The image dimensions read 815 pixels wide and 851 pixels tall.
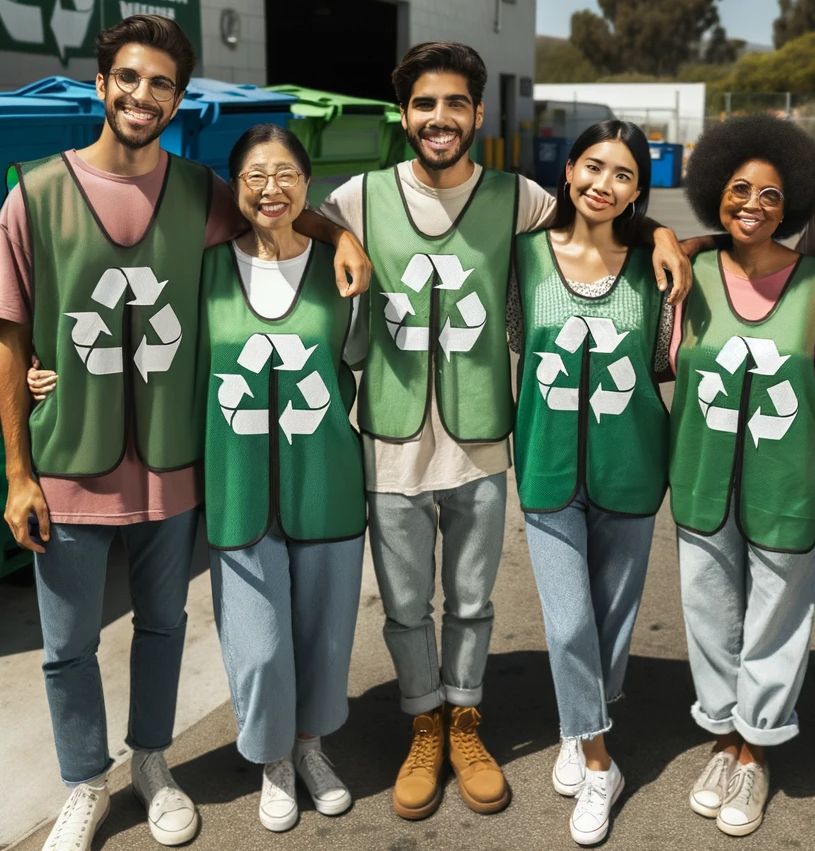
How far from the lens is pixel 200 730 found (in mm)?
3365

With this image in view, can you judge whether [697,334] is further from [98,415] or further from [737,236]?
[98,415]

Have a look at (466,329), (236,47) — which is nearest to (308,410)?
(466,329)

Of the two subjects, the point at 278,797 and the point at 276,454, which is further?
the point at 278,797

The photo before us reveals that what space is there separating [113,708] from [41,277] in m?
1.64

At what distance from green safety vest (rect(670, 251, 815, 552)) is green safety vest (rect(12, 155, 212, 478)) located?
122 centimetres

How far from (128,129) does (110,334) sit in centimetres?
47

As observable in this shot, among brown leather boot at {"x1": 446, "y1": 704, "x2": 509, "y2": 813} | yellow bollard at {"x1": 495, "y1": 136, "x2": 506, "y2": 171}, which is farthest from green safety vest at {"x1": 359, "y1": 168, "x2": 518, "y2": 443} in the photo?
yellow bollard at {"x1": 495, "y1": 136, "x2": 506, "y2": 171}

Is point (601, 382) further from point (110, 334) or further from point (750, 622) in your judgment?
point (110, 334)

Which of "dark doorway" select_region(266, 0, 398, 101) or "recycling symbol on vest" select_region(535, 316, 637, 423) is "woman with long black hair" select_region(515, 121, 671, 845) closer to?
"recycling symbol on vest" select_region(535, 316, 637, 423)

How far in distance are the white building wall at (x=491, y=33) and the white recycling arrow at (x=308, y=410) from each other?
15560 millimetres

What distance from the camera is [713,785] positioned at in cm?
295

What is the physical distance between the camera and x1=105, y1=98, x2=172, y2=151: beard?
249 cm

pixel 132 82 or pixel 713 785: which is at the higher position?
pixel 132 82

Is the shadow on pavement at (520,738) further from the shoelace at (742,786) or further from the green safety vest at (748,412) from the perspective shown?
the green safety vest at (748,412)
